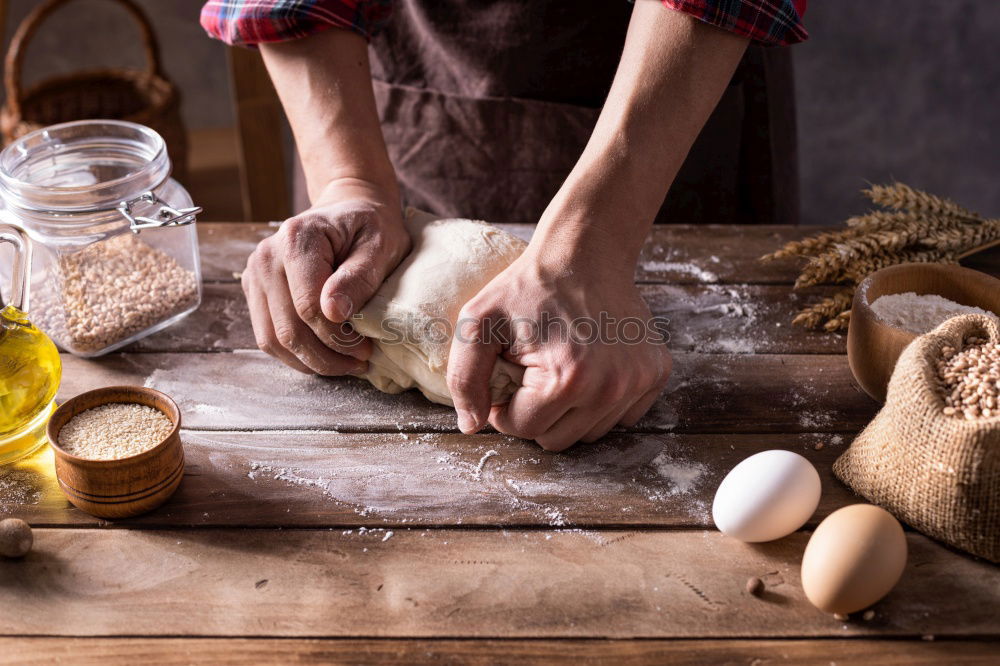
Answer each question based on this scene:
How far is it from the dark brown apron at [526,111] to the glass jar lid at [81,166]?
1.71ft

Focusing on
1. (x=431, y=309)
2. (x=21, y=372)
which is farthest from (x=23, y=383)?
(x=431, y=309)

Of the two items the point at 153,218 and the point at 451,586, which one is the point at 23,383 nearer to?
the point at 153,218

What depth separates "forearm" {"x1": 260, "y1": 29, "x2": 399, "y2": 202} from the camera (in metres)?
1.43

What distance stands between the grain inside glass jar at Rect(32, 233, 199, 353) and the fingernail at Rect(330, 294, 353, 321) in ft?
1.34

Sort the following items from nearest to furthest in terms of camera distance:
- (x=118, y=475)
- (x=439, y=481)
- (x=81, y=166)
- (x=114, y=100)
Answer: (x=118, y=475)
(x=439, y=481)
(x=81, y=166)
(x=114, y=100)

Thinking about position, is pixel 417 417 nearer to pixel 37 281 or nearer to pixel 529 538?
pixel 529 538

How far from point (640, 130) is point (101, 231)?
84 cm

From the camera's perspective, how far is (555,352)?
110cm

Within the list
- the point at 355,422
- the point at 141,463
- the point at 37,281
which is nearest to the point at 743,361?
the point at 355,422

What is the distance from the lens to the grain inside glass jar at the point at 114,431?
3.47 feet

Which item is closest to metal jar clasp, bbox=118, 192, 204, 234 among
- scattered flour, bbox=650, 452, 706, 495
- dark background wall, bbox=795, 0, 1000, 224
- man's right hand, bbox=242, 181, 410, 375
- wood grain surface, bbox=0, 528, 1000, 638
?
man's right hand, bbox=242, 181, 410, 375

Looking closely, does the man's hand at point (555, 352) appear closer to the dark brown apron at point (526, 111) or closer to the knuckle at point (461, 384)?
the knuckle at point (461, 384)

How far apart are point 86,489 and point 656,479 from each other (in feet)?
2.37

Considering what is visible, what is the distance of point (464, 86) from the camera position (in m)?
1.72
